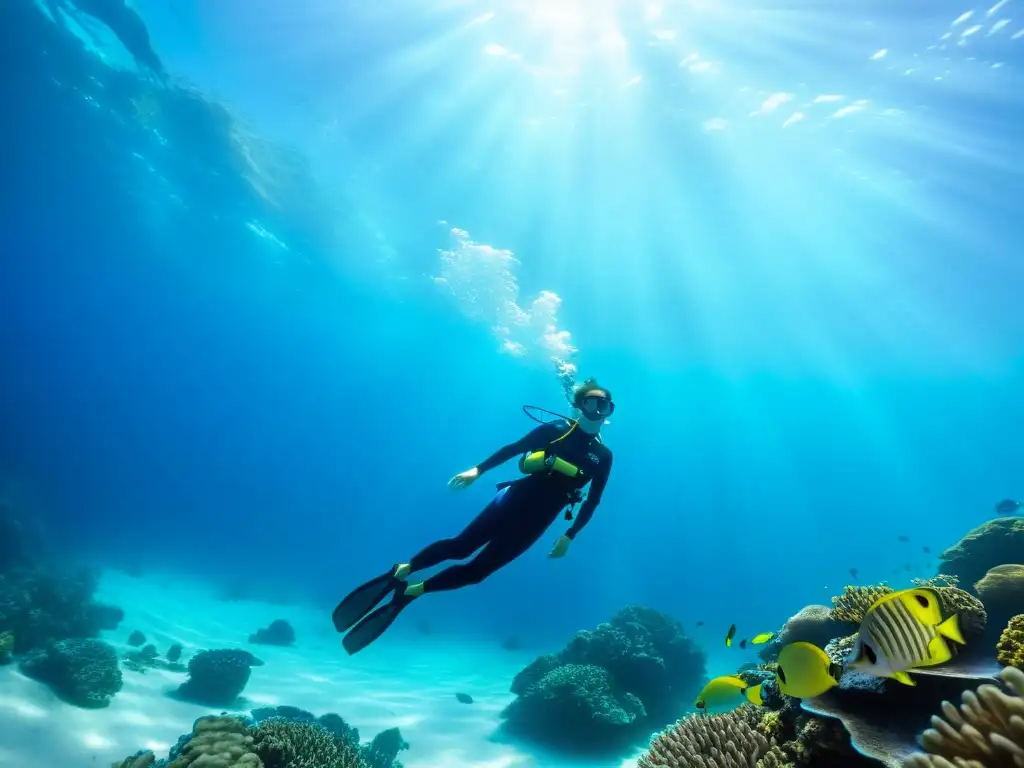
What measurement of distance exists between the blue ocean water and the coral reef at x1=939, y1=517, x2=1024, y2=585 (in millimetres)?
18913

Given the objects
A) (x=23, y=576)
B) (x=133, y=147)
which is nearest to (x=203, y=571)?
(x=23, y=576)

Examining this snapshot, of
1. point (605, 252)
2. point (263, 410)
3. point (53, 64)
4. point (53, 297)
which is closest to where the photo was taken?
point (53, 64)

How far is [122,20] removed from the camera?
21.9 m

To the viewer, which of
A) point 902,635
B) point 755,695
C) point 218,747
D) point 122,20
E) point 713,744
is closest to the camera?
point 902,635

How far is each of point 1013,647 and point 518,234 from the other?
3198cm

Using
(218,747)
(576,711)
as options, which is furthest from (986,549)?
(218,747)

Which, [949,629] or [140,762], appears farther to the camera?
[140,762]

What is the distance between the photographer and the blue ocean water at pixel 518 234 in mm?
21344

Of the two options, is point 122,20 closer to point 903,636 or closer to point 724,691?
point 724,691

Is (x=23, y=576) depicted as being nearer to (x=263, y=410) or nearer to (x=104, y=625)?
(x=104, y=625)

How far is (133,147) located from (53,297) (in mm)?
46646

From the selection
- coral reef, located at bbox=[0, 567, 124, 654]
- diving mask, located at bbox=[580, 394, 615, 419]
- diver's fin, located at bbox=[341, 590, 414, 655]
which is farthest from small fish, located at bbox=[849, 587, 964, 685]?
coral reef, located at bbox=[0, 567, 124, 654]

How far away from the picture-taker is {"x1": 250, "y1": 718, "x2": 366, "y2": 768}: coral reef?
213 inches

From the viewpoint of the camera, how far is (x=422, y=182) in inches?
1192
